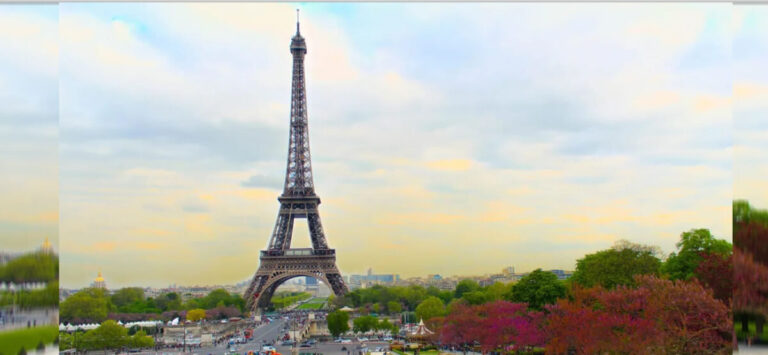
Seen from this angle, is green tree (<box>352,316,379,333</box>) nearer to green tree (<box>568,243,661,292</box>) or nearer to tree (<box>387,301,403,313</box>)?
tree (<box>387,301,403,313</box>)

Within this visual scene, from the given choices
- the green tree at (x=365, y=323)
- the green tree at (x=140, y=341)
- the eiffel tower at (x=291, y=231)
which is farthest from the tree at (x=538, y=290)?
the green tree at (x=140, y=341)

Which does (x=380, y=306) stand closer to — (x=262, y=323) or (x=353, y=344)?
(x=353, y=344)

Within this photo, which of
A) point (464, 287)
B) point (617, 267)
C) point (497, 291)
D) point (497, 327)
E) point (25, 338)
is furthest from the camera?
point (464, 287)

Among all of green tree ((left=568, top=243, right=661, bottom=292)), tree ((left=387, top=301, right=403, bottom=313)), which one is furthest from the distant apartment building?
green tree ((left=568, top=243, right=661, bottom=292))

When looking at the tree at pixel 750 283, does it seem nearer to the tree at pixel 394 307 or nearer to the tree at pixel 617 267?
the tree at pixel 617 267

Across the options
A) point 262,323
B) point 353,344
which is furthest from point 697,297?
point 262,323

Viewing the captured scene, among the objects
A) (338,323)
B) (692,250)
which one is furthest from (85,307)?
(692,250)

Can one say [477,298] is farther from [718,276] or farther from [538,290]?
[718,276]
